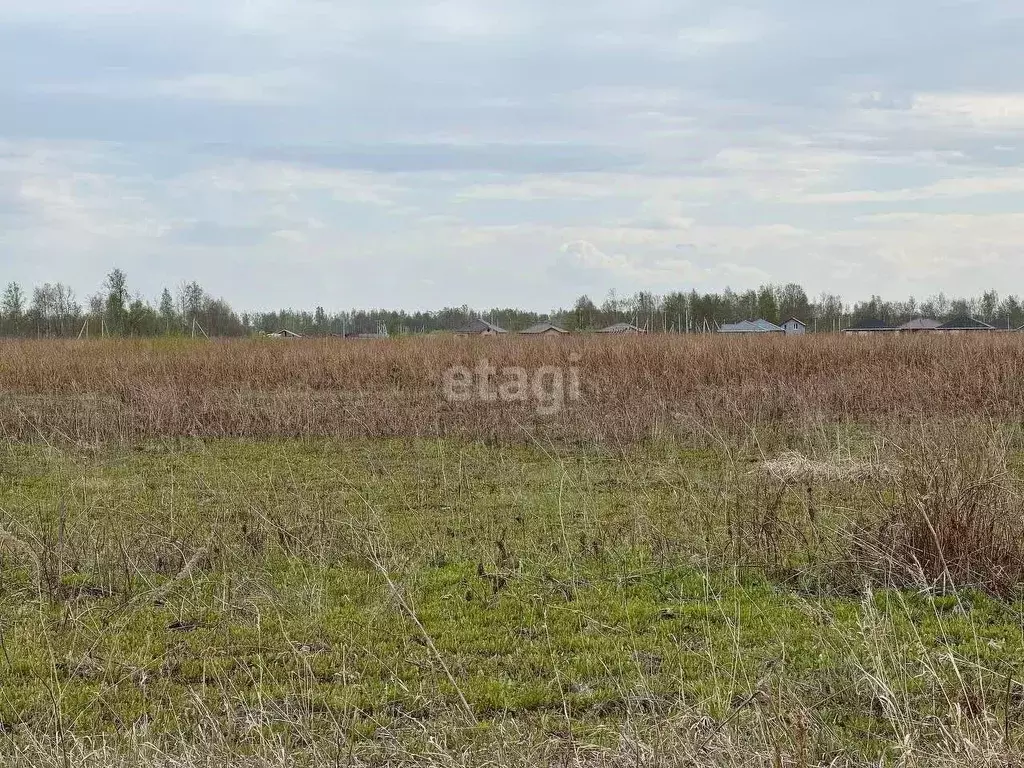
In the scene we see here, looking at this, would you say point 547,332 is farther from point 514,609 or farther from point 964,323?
point 964,323

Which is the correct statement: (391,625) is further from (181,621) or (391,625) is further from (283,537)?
(283,537)

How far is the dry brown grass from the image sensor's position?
11.3 m

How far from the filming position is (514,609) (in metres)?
4.43

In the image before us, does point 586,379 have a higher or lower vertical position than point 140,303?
lower

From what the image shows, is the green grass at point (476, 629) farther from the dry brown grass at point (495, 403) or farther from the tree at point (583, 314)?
the tree at point (583, 314)

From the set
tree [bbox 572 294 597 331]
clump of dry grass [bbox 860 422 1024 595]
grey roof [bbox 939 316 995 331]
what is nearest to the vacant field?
clump of dry grass [bbox 860 422 1024 595]

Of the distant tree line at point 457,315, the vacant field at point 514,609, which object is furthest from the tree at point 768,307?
the vacant field at point 514,609

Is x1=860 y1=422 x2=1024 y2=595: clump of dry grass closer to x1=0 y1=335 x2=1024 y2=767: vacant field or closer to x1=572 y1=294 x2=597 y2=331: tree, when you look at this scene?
x1=0 y1=335 x2=1024 y2=767: vacant field

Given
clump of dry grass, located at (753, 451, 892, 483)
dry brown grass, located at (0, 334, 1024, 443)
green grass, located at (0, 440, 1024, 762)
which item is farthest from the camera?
dry brown grass, located at (0, 334, 1024, 443)

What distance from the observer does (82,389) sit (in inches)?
620

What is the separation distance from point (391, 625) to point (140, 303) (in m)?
39.3

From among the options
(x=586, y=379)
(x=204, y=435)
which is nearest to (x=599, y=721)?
(x=204, y=435)

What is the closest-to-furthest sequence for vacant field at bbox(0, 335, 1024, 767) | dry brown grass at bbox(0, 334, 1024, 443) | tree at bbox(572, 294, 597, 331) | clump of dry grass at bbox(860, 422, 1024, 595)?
vacant field at bbox(0, 335, 1024, 767) < clump of dry grass at bbox(860, 422, 1024, 595) < dry brown grass at bbox(0, 334, 1024, 443) < tree at bbox(572, 294, 597, 331)

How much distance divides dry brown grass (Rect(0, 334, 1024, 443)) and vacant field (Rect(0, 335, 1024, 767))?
157cm
